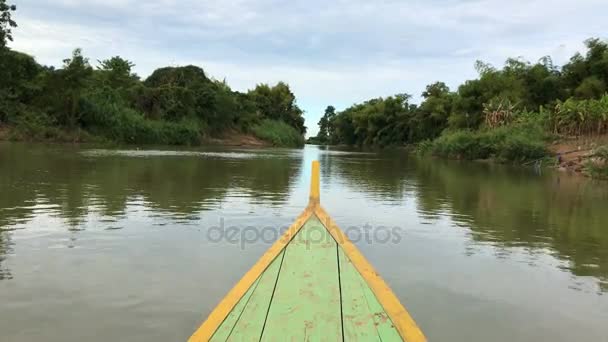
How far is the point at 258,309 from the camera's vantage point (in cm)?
272

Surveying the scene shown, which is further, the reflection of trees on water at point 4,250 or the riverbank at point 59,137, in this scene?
the riverbank at point 59,137

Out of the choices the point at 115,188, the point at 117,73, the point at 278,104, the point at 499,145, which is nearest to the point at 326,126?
the point at 278,104

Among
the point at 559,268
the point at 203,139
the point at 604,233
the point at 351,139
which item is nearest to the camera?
the point at 559,268

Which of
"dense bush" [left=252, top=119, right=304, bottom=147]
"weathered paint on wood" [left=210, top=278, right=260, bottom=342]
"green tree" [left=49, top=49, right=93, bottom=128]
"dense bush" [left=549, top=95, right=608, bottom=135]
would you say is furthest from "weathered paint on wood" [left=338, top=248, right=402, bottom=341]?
"dense bush" [left=252, top=119, right=304, bottom=147]

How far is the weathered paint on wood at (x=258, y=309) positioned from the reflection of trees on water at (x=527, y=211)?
3.61m

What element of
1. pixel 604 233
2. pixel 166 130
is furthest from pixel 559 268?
pixel 166 130

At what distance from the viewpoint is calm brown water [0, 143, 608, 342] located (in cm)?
391

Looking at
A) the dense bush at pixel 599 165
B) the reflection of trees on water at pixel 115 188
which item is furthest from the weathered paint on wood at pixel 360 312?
the dense bush at pixel 599 165

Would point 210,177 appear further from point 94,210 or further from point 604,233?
point 604,233

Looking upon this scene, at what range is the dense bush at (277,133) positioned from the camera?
5659 cm

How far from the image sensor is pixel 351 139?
7938 cm

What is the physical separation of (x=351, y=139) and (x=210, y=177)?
66136 mm

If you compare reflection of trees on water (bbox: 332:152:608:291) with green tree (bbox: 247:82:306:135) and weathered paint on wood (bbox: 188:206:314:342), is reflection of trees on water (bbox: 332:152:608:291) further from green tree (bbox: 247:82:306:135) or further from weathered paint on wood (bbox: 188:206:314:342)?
green tree (bbox: 247:82:306:135)

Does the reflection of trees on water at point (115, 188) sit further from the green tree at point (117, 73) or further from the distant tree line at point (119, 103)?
the green tree at point (117, 73)
